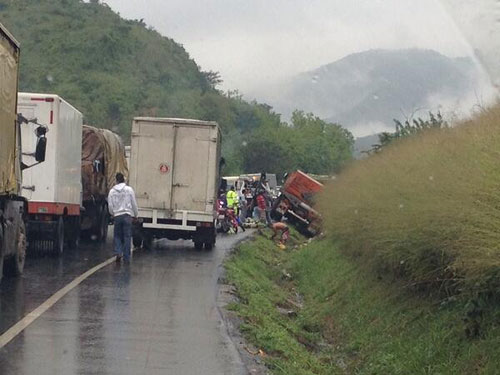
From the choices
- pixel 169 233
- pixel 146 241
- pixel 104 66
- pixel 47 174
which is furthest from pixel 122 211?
pixel 104 66

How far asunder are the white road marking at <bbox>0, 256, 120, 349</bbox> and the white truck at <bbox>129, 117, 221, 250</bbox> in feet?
22.3

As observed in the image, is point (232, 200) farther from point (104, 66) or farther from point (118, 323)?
point (104, 66)

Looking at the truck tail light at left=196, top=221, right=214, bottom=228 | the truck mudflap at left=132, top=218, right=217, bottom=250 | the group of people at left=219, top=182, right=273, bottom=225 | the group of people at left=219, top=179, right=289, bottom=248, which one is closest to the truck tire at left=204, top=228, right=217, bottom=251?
the truck mudflap at left=132, top=218, right=217, bottom=250

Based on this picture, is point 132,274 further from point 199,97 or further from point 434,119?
point 199,97

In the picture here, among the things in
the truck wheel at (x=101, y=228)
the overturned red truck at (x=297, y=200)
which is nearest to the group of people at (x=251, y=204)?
the overturned red truck at (x=297, y=200)

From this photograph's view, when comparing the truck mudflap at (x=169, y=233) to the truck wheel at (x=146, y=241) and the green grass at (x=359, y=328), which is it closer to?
the truck wheel at (x=146, y=241)

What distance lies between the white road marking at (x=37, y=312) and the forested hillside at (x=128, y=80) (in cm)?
5656

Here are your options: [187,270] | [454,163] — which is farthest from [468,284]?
[187,270]

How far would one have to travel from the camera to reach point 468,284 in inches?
410

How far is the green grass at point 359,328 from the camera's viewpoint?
10203mm

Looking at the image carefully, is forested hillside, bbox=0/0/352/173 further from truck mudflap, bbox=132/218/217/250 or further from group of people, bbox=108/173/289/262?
truck mudflap, bbox=132/218/217/250

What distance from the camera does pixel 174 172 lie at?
80.0ft

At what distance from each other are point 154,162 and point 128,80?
5973 cm

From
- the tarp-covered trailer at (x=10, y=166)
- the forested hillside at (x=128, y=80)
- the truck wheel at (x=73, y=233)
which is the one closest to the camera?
the tarp-covered trailer at (x=10, y=166)
